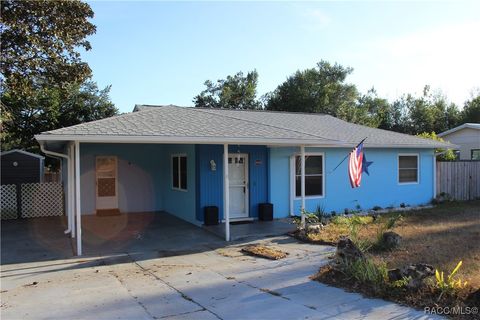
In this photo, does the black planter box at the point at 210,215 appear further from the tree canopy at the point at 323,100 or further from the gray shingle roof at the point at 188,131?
the tree canopy at the point at 323,100

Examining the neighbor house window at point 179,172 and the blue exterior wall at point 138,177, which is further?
the blue exterior wall at point 138,177

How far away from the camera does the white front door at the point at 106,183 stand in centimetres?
1536

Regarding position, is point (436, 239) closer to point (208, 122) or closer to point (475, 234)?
point (475, 234)

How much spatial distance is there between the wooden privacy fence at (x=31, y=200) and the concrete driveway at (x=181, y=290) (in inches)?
289

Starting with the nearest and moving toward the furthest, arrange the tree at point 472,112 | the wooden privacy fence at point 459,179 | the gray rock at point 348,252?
the gray rock at point 348,252 < the wooden privacy fence at point 459,179 < the tree at point 472,112

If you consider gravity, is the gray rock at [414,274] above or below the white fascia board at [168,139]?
below

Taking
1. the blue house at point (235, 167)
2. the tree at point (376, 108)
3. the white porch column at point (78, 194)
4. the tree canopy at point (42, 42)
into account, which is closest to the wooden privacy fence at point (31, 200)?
the blue house at point (235, 167)

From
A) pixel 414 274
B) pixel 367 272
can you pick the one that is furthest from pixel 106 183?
pixel 414 274

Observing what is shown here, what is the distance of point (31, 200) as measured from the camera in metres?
15.1

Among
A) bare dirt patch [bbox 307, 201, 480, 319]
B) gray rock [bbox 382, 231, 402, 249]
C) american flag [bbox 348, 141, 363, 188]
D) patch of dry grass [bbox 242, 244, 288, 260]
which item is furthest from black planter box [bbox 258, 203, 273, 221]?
gray rock [bbox 382, 231, 402, 249]

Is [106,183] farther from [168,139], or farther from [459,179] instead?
[459,179]

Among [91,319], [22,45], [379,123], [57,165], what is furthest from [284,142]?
[379,123]

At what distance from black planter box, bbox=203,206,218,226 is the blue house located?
35 centimetres

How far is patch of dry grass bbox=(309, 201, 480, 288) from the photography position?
7586mm
